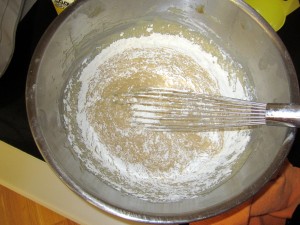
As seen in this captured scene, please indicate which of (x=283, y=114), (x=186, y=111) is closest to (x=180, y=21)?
(x=186, y=111)

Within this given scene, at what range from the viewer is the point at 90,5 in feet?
2.25

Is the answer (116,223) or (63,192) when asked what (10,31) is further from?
(116,223)

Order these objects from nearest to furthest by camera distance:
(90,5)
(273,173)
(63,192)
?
(273,173) < (90,5) < (63,192)

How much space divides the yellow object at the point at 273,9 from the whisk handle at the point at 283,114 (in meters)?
0.39

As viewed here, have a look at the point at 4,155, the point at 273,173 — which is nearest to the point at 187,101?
the point at 273,173

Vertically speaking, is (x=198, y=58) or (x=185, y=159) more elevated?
(x=198, y=58)

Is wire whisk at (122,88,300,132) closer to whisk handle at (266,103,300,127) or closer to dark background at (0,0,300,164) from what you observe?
whisk handle at (266,103,300,127)

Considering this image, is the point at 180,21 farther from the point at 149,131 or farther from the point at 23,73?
the point at 23,73

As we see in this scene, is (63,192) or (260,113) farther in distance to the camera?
(63,192)

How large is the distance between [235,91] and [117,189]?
14.8 inches

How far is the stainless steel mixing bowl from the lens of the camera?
0.59 meters

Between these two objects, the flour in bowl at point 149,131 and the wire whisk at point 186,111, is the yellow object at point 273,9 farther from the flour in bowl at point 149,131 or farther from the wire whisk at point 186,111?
the wire whisk at point 186,111

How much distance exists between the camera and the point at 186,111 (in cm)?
74

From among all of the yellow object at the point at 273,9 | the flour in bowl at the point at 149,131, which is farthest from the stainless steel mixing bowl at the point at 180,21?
the yellow object at the point at 273,9
